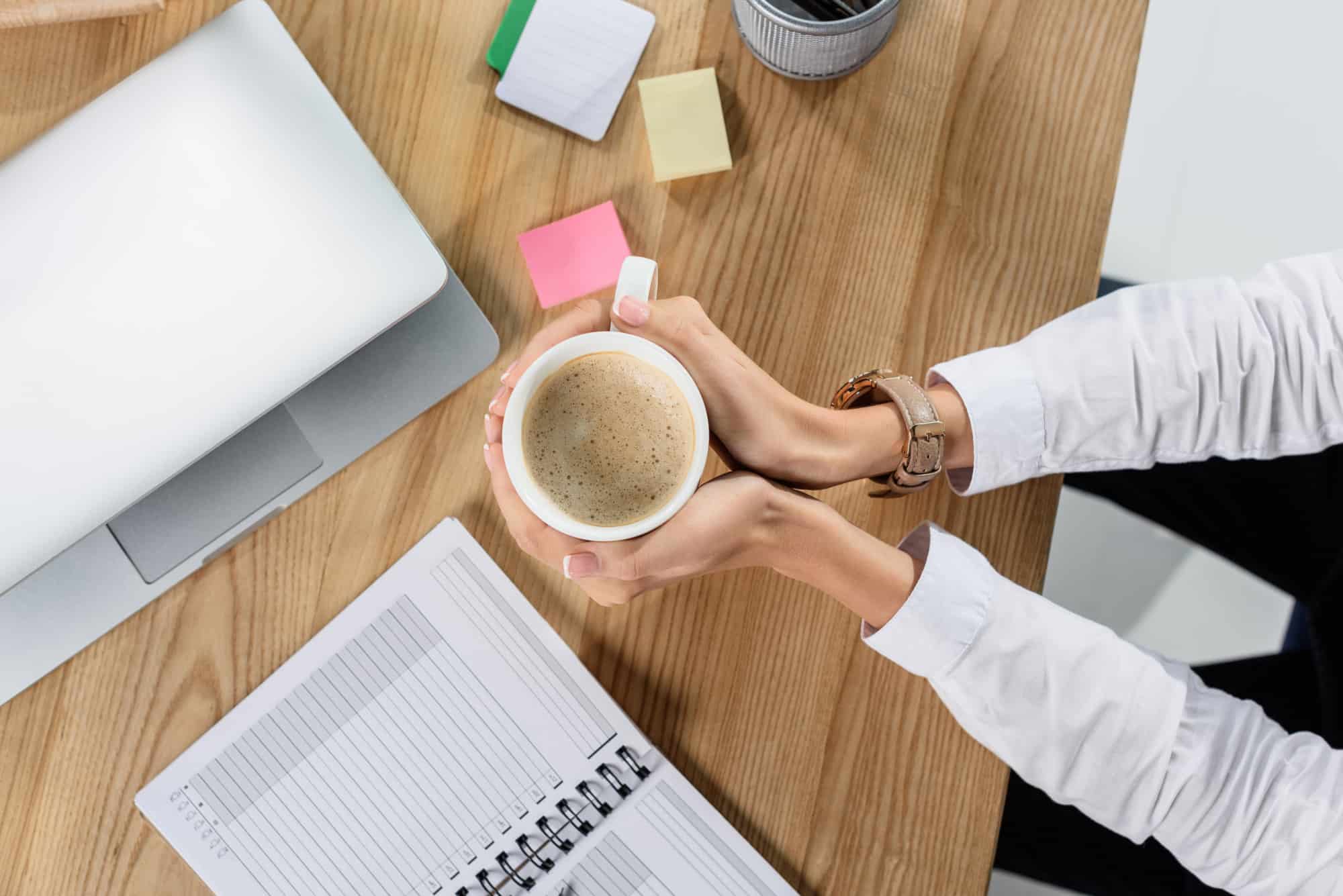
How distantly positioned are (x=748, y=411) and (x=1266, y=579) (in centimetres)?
77

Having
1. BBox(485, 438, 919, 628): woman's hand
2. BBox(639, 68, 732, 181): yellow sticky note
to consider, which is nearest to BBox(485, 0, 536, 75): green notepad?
BBox(639, 68, 732, 181): yellow sticky note

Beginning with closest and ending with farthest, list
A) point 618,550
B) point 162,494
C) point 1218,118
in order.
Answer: point 618,550, point 162,494, point 1218,118

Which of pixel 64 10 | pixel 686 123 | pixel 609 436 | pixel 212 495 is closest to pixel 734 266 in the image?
pixel 686 123

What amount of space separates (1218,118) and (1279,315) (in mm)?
923

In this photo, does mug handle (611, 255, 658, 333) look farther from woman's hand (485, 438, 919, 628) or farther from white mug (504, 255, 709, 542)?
woman's hand (485, 438, 919, 628)

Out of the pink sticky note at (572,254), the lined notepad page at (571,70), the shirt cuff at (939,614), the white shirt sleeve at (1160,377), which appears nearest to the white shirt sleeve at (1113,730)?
the shirt cuff at (939,614)

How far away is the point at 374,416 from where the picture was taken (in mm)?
722

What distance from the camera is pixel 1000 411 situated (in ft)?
2.24

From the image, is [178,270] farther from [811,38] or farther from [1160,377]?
[1160,377]

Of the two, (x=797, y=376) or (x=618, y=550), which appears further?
(x=797, y=376)

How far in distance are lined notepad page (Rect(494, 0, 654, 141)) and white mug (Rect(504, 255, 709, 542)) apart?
0.83 feet

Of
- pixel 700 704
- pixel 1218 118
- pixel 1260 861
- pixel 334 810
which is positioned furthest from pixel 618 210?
pixel 1218 118

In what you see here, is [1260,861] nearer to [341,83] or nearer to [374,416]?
[374,416]

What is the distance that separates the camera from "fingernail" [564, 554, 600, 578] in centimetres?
57
